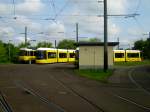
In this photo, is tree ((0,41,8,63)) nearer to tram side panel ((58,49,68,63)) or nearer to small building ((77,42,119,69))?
tram side panel ((58,49,68,63))

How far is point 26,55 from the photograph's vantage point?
7362 centimetres

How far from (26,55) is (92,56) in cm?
2627

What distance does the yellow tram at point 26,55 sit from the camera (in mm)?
73375

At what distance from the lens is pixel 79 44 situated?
49594 millimetres

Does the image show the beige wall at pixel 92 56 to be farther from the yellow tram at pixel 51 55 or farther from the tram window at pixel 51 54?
the tram window at pixel 51 54

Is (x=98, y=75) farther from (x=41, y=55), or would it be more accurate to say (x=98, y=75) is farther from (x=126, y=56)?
(x=126, y=56)

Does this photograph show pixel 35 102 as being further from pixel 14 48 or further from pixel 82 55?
pixel 14 48

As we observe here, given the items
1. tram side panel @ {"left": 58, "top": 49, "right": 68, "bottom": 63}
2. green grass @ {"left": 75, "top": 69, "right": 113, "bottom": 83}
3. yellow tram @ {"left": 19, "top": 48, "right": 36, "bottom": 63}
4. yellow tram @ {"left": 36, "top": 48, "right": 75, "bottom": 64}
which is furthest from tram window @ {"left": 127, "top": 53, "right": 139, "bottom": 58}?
green grass @ {"left": 75, "top": 69, "right": 113, "bottom": 83}

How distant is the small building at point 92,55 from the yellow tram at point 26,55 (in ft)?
82.9

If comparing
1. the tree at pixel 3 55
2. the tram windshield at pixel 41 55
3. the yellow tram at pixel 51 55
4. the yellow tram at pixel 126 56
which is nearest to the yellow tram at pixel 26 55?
the yellow tram at pixel 51 55

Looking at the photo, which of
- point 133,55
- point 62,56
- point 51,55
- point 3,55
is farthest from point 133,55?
point 3,55

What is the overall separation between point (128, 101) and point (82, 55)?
99.6 ft

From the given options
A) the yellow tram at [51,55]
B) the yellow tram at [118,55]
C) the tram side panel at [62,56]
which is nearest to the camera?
the yellow tram at [51,55]

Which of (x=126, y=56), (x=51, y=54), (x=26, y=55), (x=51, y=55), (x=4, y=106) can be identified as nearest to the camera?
(x=4, y=106)
